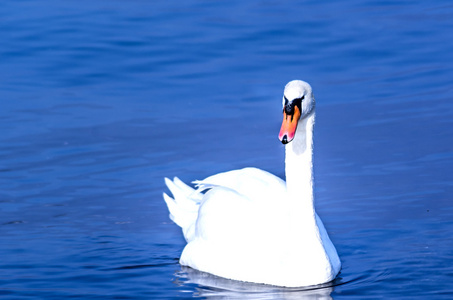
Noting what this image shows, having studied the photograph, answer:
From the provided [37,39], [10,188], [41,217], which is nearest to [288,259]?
[41,217]

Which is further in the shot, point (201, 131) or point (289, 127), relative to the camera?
point (201, 131)

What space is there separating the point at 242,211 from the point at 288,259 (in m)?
0.63

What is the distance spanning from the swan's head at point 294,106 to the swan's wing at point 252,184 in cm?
98

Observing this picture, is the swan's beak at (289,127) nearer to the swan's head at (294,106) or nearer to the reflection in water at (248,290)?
the swan's head at (294,106)

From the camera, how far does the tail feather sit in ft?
29.8

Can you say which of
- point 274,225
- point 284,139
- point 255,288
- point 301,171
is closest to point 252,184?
point 274,225

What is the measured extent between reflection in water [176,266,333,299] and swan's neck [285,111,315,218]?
578 mm

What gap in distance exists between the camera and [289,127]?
712 cm

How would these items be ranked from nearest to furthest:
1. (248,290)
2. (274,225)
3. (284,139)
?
(284,139)
(248,290)
(274,225)

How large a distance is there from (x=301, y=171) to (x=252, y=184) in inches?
27.5

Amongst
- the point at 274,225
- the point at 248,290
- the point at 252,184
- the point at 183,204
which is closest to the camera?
the point at 248,290

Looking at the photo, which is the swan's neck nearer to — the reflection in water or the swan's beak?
the swan's beak

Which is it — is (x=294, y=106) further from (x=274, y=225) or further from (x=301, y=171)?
(x=274, y=225)

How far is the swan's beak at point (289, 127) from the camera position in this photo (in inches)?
277
